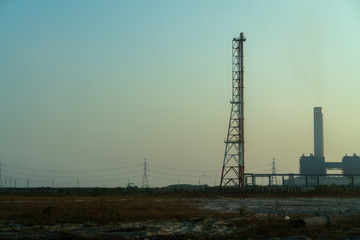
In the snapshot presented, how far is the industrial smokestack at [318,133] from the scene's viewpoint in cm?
16588

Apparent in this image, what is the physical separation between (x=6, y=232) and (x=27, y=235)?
1.38 meters

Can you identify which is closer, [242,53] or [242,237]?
[242,237]

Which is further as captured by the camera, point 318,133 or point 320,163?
A: point 318,133

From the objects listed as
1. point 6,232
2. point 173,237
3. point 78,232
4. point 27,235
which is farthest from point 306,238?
point 6,232

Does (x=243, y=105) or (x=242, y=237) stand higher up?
(x=243, y=105)

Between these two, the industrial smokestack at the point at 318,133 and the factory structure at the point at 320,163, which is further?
the industrial smokestack at the point at 318,133

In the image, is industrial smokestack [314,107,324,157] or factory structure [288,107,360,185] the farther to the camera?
industrial smokestack [314,107,324,157]

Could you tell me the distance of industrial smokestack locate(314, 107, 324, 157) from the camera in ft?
544

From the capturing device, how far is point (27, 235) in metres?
15.1

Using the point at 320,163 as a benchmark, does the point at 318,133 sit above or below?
above

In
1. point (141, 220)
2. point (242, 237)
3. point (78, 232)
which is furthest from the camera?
point (141, 220)

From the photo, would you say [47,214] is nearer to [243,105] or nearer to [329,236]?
[329,236]

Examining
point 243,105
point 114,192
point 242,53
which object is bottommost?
point 114,192

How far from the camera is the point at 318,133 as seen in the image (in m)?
167
